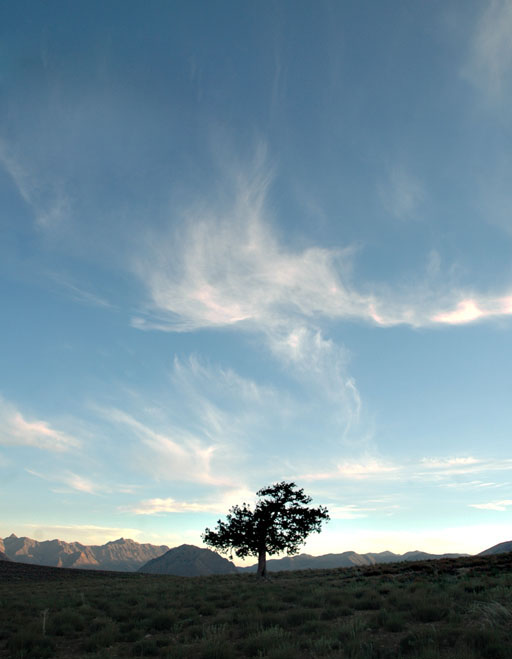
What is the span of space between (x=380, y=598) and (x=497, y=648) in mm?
8983

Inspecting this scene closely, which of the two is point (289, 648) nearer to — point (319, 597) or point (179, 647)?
point (179, 647)

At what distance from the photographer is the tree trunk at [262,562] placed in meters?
43.1

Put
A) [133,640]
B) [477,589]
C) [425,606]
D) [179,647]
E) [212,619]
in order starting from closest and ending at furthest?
[179,647], [133,640], [425,606], [212,619], [477,589]

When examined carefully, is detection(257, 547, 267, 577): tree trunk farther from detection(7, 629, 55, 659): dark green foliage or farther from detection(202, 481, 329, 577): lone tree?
detection(7, 629, 55, 659): dark green foliage

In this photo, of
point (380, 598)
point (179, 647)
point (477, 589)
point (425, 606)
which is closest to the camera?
point (179, 647)

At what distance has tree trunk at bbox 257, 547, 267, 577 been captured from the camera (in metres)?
43.1

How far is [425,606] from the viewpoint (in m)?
12.9

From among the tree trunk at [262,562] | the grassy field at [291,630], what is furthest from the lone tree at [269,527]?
the grassy field at [291,630]

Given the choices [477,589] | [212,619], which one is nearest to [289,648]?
[212,619]

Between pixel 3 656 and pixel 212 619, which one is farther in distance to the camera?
pixel 212 619

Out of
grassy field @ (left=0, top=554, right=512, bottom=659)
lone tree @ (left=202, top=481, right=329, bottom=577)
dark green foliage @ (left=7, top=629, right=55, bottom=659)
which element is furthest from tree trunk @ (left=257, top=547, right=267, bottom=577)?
dark green foliage @ (left=7, top=629, right=55, bottom=659)

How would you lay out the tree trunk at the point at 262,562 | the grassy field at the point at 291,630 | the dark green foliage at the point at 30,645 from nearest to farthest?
the grassy field at the point at 291,630 → the dark green foliage at the point at 30,645 → the tree trunk at the point at 262,562

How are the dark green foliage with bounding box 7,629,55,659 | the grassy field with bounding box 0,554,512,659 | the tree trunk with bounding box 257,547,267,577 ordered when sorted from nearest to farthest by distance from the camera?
1. the grassy field with bounding box 0,554,512,659
2. the dark green foliage with bounding box 7,629,55,659
3. the tree trunk with bounding box 257,547,267,577

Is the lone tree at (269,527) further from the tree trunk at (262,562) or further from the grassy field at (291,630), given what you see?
the grassy field at (291,630)
